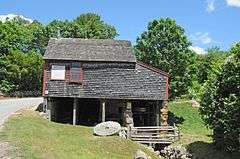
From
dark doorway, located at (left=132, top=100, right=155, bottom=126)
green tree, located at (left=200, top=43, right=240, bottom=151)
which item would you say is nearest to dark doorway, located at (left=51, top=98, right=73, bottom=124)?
dark doorway, located at (left=132, top=100, right=155, bottom=126)

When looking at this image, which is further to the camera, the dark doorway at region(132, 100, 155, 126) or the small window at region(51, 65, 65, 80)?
the dark doorway at region(132, 100, 155, 126)

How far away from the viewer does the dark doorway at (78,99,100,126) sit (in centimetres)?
5025

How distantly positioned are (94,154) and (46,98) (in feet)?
48.6

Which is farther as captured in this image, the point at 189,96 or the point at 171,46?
the point at 189,96

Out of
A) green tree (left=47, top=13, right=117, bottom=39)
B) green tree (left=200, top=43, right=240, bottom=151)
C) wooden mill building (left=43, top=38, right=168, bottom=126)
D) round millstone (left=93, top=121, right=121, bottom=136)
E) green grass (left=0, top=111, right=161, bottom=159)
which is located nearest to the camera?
green grass (left=0, top=111, right=161, bottom=159)

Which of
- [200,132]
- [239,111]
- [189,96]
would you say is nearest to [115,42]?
[200,132]

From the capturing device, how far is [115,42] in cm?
4866

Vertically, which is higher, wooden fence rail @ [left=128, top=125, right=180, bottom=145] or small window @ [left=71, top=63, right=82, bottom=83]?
small window @ [left=71, top=63, right=82, bottom=83]

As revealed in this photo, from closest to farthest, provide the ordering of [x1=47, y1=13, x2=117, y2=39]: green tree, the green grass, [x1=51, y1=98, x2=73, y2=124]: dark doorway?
the green grass, [x1=51, y1=98, x2=73, y2=124]: dark doorway, [x1=47, y1=13, x2=117, y2=39]: green tree

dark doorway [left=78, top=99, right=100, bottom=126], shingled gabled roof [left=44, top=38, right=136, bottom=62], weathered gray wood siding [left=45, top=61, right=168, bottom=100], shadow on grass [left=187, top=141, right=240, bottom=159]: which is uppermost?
shingled gabled roof [left=44, top=38, right=136, bottom=62]

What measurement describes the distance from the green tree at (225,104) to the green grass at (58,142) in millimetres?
5497

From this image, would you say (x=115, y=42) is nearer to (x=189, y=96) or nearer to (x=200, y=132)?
(x=200, y=132)

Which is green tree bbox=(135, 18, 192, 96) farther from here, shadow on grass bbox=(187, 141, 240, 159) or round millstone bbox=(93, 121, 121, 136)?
round millstone bbox=(93, 121, 121, 136)

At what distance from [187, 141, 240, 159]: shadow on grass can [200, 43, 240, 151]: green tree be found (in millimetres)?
616
